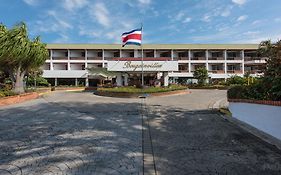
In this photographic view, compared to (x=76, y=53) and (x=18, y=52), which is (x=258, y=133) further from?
(x=76, y=53)

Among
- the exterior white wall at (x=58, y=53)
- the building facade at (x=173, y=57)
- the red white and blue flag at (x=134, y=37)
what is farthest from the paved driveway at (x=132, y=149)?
the exterior white wall at (x=58, y=53)

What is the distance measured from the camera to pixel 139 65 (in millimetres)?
29078

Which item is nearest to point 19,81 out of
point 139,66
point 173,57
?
point 139,66

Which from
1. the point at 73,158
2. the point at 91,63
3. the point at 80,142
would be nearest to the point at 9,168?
the point at 73,158

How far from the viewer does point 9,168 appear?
15.2 feet

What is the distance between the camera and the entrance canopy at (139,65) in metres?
29.2

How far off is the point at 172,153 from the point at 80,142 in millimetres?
2727

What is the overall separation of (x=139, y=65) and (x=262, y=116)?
2178 cm

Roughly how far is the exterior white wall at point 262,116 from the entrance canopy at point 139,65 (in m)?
19.2

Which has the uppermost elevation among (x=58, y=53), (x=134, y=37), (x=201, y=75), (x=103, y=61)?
(x=58, y=53)

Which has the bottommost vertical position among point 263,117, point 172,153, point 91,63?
point 172,153

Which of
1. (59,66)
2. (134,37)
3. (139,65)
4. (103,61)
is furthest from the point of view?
(59,66)

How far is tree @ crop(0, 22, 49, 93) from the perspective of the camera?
19000mm

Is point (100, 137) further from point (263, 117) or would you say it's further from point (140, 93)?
point (140, 93)
